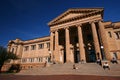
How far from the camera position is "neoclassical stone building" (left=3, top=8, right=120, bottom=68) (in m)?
25.6

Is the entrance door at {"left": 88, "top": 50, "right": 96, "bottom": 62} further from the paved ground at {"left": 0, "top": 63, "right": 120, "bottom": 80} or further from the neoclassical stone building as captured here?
the paved ground at {"left": 0, "top": 63, "right": 120, "bottom": 80}

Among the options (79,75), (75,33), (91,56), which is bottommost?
(79,75)

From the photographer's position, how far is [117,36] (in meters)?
28.4

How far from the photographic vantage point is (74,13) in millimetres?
30500

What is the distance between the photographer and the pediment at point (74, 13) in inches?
1065

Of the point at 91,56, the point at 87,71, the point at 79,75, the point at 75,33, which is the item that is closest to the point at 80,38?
the point at 75,33

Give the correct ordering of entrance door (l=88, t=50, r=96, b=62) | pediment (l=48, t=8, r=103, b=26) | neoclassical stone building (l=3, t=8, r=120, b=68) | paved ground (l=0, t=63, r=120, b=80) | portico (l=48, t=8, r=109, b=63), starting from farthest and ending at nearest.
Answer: entrance door (l=88, t=50, r=96, b=62), pediment (l=48, t=8, r=103, b=26), portico (l=48, t=8, r=109, b=63), neoclassical stone building (l=3, t=8, r=120, b=68), paved ground (l=0, t=63, r=120, b=80)

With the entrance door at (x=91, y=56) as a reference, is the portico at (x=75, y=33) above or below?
above

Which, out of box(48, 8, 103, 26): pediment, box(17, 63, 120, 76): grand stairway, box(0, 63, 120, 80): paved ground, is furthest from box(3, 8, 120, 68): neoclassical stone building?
box(0, 63, 120, 80): paved ground

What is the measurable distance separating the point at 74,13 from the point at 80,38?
8.27 metres

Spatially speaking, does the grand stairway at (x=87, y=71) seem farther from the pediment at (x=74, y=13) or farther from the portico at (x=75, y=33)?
the pediment at (x=74, y=13)

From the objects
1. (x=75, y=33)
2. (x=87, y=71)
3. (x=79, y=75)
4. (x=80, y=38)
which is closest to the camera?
(x=79, y=75)

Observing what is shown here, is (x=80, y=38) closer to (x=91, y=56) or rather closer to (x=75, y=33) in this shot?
(x=75, y=33)

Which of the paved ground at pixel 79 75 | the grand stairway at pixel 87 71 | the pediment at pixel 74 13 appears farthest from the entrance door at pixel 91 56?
the pediment at pixel 74 13
